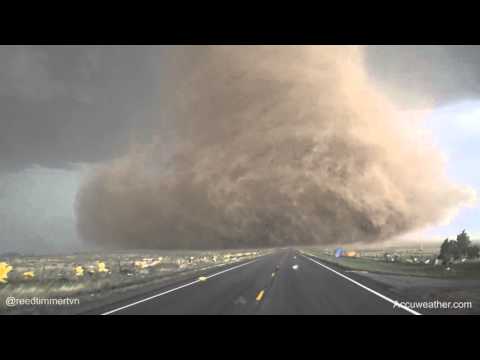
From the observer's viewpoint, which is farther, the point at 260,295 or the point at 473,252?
the point at 473,252

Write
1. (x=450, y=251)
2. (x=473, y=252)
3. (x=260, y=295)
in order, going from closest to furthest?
(x=260, y=295)
(x=473, y=252)
(x=450, y=251)

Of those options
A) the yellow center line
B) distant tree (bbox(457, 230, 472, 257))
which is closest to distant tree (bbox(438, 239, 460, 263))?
distant tree (bbox(457, 230, 472, 257))

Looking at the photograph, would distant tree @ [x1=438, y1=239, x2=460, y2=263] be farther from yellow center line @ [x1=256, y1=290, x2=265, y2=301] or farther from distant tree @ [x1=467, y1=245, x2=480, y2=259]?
yellow center line @ [x1=256, y1=290, x2=265, y2=301]

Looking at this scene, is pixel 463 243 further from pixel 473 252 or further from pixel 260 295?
pixel 260 295

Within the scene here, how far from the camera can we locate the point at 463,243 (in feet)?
82.6

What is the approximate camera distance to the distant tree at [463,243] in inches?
983

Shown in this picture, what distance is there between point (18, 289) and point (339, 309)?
13398mm

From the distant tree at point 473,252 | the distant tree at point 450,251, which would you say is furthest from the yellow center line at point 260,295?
the distant tree at point 473,252

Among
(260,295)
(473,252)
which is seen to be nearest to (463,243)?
(473,252)
